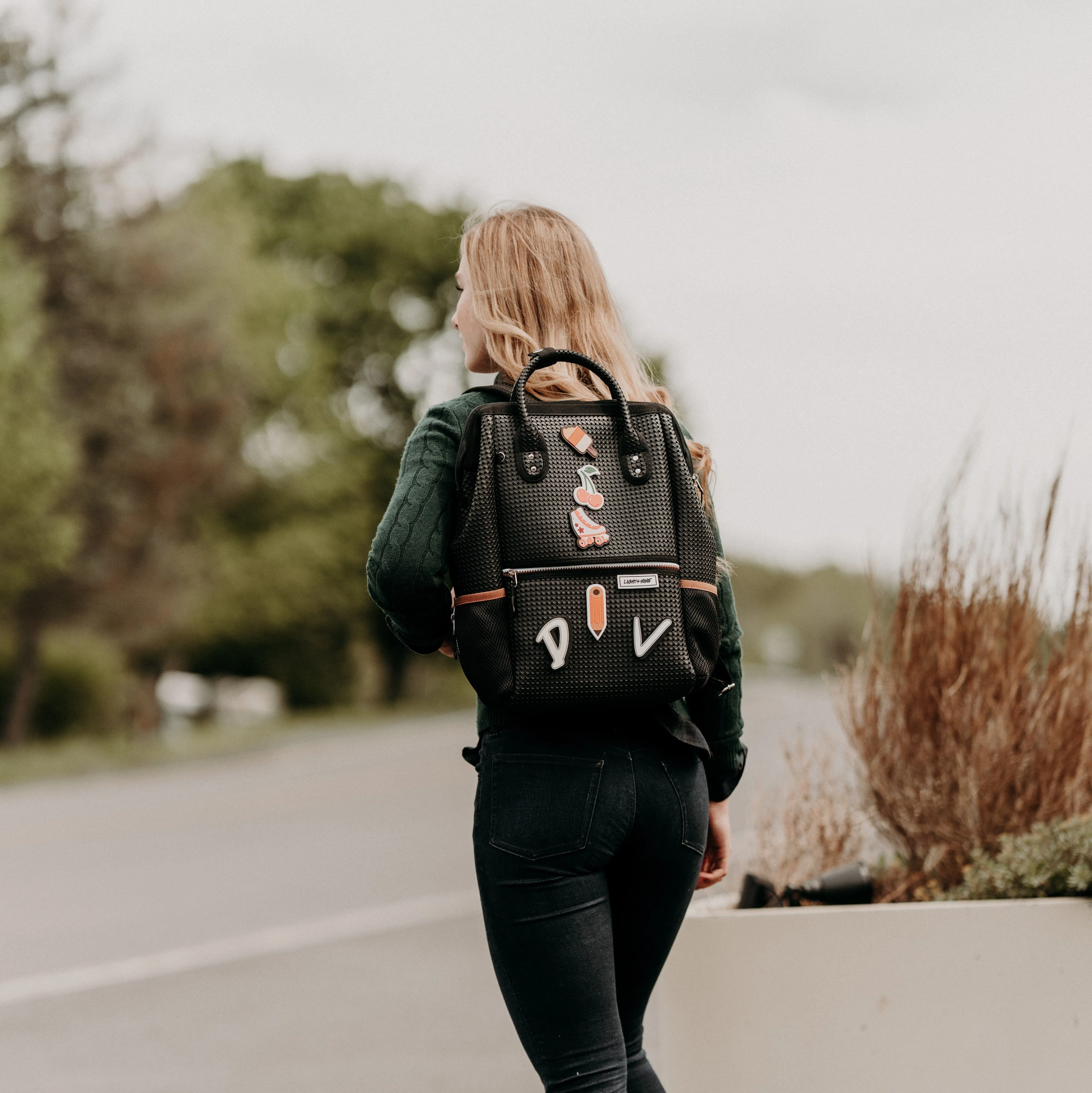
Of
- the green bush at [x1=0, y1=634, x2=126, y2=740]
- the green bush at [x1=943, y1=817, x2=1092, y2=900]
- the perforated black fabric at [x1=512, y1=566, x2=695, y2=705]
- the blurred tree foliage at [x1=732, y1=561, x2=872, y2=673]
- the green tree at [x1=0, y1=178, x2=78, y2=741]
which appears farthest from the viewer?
the blurred tree foliage at [x1=732, y1=561, x2=872, y2=673]

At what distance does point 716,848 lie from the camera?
2373mm

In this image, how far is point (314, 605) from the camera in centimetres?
3234

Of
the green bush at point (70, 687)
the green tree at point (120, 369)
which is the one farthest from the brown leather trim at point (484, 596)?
the green bush at point (70, 687)

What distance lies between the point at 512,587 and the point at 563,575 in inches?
2.9

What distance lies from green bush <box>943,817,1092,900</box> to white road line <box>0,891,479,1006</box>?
4142mm

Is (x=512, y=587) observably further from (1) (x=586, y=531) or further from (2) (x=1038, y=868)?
(2) (x=1038, y=868)

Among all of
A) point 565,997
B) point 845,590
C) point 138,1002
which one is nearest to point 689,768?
point 565,997

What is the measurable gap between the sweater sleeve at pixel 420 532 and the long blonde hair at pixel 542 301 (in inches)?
6.1

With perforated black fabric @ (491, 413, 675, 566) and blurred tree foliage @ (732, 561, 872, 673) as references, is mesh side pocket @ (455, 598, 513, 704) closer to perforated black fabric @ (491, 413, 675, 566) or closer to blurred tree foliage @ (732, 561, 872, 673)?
perforated black fabric @ (491, 413, 675, 566)

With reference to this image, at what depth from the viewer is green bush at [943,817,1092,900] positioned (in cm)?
285

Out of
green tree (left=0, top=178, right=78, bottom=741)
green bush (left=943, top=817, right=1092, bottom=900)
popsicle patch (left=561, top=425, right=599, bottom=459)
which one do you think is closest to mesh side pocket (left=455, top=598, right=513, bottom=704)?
popsicle patch (left=561, top=425, right=599, bottom=459)

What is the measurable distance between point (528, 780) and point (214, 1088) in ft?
10.2

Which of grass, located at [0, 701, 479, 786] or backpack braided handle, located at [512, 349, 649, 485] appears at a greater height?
backpack braided handle, located at [512, 349, 649, 485]

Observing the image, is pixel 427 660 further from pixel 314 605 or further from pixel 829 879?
pixel 829 879
